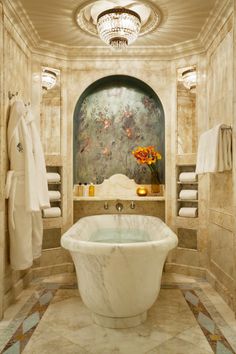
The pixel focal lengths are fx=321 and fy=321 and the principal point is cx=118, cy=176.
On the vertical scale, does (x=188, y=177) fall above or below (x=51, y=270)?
above

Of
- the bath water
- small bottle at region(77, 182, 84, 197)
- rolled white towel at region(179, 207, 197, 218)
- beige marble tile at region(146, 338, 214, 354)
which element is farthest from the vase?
beige marble tile at region(146, 338, 214, 354)

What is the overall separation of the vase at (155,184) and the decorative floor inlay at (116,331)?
1376 mm

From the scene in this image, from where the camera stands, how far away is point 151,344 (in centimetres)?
210

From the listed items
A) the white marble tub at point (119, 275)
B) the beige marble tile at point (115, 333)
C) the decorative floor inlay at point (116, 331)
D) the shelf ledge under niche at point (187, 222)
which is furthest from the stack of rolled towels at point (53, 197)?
the shelf ledge under niche at point (187, 222)

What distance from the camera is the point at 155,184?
396 cm

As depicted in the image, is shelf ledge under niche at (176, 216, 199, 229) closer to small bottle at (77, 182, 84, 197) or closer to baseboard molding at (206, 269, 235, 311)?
baseboard molding at (206, 269, 235, 311)

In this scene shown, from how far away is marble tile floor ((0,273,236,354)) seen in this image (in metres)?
2.06

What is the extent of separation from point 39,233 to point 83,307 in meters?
0.76

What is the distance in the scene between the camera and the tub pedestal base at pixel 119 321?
2297 mm

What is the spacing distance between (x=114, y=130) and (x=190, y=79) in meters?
1.09

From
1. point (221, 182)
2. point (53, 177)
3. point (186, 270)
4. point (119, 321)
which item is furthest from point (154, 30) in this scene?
point (119, 321)

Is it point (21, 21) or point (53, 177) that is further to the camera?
point (53, 177)

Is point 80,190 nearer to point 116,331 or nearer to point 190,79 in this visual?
point 190,79

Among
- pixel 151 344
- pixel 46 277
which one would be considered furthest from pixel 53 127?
pixel 151 344
